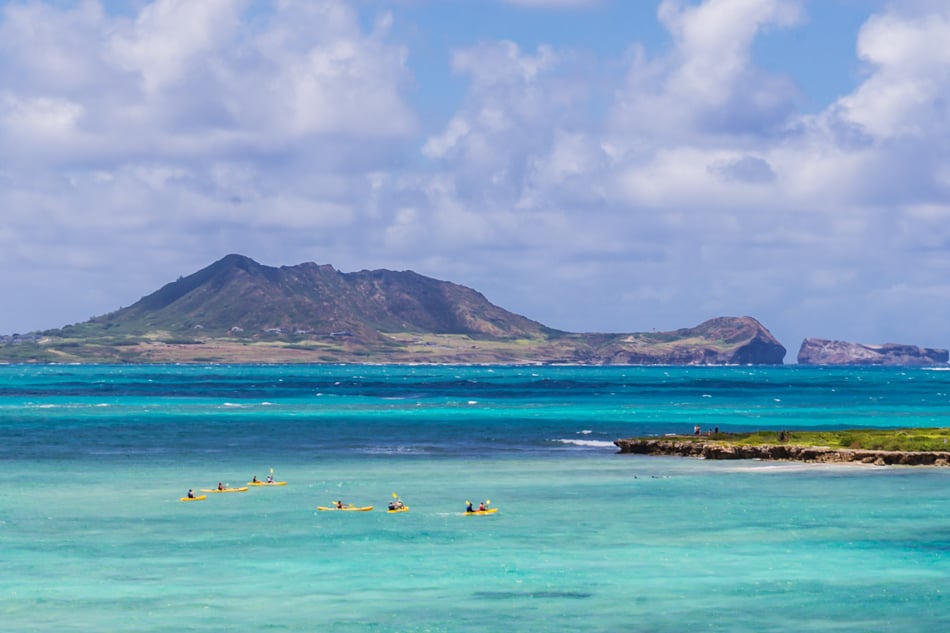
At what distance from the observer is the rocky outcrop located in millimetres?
103875

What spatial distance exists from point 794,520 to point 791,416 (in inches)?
4811

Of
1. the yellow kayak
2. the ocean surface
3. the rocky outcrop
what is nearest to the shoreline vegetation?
the rocky outcrop

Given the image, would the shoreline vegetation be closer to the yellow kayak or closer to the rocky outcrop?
the rocky outcrop

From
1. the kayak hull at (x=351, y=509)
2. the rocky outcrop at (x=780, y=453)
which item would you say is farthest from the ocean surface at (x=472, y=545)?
the rocky outcrop at (x=780, y=453)

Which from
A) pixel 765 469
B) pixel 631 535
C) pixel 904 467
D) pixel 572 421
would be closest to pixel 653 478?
pixel 765 469

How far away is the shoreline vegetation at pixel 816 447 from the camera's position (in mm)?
104625

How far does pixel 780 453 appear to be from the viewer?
110188 millimetres

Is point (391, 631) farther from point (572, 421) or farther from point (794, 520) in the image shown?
point (572, 421)

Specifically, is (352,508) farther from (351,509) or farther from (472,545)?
(472,545)

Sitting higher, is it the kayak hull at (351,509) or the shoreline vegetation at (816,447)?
the shoreline vegetation at (816,447)

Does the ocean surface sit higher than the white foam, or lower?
lower

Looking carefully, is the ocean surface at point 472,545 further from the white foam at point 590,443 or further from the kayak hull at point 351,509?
the white foam at point 590,443

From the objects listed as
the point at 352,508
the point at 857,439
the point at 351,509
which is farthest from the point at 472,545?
the point at 857,439

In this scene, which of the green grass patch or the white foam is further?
the white foam
